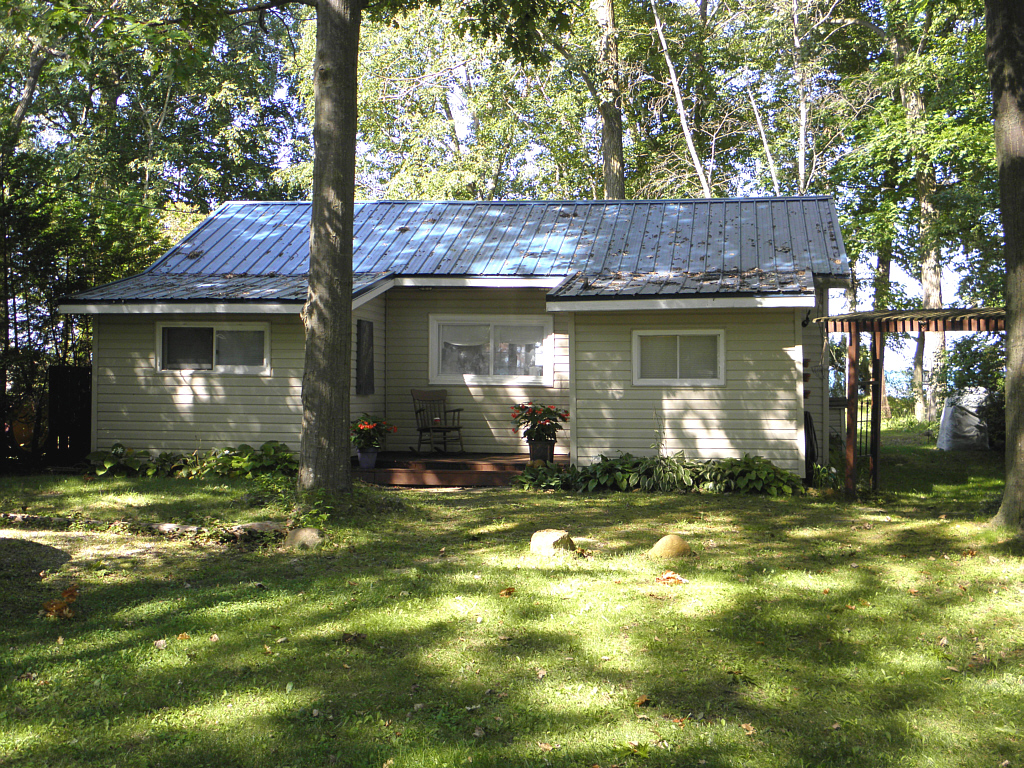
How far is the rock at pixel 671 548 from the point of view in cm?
642

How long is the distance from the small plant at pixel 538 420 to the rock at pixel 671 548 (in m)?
4.77

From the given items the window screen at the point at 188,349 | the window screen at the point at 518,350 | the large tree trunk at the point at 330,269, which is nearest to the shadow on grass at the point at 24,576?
the large tree trunk at the point at 330,269

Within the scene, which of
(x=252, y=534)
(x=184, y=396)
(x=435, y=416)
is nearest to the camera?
(x=252, y=534)

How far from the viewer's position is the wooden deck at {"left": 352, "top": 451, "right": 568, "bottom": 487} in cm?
1111

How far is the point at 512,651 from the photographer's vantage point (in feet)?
14.1

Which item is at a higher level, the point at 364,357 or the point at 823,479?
the point at 364,357

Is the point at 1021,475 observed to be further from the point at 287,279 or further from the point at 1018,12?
the point at 287,279

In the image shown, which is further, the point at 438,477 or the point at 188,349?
the point at 188,349

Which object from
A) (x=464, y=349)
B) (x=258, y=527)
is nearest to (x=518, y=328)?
(x=464, y=349)

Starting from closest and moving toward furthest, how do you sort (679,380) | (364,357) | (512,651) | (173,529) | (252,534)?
(512,651) → (252,534) → (173,529) → (679,380) → (364,357)

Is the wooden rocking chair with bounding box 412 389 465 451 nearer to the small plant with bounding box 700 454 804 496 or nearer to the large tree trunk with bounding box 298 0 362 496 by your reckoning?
the small plant with bounding box 700 454 804 496

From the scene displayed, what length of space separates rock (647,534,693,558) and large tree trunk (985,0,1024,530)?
2925 mm

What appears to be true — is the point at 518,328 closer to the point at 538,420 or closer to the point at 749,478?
the point at 538,420

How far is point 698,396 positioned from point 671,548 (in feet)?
15.1
